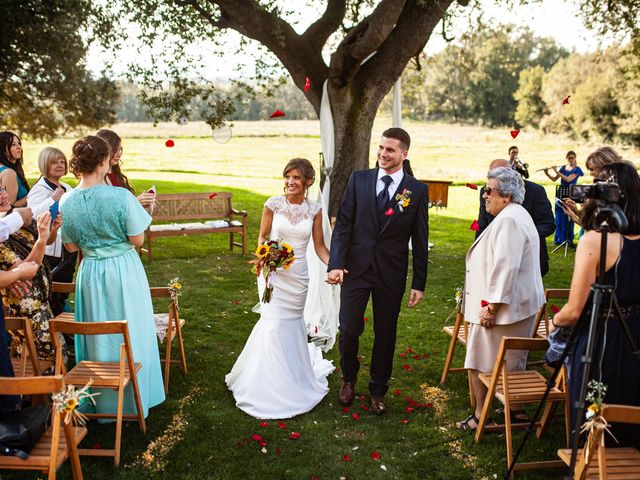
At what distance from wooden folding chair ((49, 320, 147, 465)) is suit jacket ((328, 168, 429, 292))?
1.80 metres

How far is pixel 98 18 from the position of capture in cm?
1171

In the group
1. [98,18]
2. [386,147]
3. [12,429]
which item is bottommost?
[12,429]

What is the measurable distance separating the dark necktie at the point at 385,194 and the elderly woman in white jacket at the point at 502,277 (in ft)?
2.66

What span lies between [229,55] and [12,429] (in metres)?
11.2

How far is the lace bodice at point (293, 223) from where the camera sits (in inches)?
219

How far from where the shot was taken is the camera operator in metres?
3.41

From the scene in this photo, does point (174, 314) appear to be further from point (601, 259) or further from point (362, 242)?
point (601, 259)

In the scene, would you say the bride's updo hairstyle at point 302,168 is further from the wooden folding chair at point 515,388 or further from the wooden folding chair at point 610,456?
the wooden folding chair at point 610,456

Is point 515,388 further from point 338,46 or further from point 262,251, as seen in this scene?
point 338,46

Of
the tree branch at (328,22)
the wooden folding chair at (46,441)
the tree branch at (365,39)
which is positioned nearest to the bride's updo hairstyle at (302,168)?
the wooden folding chair at (46,441)

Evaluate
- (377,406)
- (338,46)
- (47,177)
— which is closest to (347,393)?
(377,406)

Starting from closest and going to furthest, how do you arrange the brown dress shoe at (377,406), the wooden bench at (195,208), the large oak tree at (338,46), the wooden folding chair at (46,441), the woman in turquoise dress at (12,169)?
the wooden folding chair at (46,441), the brown dress shoe at (377,406), the woman in turquoise dress at (12,169), the large oak tree at (338,46), the wooden bench at (195,208)

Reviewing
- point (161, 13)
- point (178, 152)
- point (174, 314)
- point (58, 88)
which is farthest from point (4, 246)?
point (178, 152)

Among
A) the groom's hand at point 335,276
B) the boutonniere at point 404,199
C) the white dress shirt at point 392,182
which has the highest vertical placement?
the white dress shirt at point 392,182
